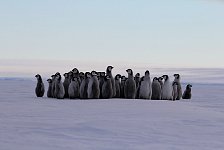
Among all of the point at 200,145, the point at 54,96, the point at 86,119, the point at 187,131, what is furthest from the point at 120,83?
the point at 200,145

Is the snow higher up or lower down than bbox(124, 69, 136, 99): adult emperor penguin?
lower down

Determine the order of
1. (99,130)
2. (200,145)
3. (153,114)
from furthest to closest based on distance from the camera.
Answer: (153,114)
(99,130)
(200,145)

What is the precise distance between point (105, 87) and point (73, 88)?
1032 millimetres

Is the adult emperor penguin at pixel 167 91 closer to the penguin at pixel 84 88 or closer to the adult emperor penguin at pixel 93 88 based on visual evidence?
the adult emperor penguin at pixel 93 88

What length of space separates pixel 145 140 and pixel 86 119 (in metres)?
1.94

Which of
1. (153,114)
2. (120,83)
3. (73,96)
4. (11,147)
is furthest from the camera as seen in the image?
(120,83)

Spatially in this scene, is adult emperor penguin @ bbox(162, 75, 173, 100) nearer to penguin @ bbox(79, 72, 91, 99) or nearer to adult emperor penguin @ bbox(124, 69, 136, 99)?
adult emperor penguin @ bbox(124, 69, 136, 99)

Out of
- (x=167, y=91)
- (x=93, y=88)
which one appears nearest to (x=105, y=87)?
(x=93, y=88)

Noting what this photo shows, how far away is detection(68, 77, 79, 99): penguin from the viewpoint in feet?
45.1

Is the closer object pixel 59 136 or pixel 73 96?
pixel 59 136

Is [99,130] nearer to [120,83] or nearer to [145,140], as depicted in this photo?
[145,140]

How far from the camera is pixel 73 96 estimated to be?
1379 centimetres

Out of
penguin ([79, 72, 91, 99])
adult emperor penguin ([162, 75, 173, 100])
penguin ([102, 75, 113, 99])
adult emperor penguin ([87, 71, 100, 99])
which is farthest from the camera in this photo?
adult emperor penguin ([162, 75, 173, 100])

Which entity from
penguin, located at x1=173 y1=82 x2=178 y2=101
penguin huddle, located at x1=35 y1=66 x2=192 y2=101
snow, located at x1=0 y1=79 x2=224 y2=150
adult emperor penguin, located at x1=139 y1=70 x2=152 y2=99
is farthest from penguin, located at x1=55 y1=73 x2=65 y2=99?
snow, located at x1=0 y1=79 x2=224 y2=150
